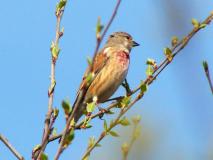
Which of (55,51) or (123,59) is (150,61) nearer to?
(55,51)

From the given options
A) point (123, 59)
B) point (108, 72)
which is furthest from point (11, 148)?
point (123, 59)

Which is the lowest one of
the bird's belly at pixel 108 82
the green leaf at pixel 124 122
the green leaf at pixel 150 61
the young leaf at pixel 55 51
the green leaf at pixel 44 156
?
the green leaf at pixel 44 156

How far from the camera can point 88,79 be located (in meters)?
2.26

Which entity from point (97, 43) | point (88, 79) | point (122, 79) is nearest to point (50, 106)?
point (88, 79)

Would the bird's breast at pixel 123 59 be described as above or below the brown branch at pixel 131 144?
above

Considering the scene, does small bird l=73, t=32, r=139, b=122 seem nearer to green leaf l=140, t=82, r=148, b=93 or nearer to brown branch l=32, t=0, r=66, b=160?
brown branch l=32, t=0, r=66, b=160

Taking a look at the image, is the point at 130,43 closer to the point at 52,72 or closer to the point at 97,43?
the point at 52,72

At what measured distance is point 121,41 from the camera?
7438 mm

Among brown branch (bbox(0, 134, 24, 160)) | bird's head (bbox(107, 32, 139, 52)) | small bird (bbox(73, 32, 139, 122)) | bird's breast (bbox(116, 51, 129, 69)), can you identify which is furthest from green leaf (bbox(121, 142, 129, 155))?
A: bird's head (bbox(107, 32, 139, 52))

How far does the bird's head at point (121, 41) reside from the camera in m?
7.24

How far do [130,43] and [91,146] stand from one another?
16.1ft

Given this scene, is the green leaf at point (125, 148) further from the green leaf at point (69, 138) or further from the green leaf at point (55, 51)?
the green leaf at point (55, 51)

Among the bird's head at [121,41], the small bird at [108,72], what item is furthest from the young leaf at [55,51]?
the bird's head at [121,41]

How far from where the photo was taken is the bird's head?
7.24 metres
